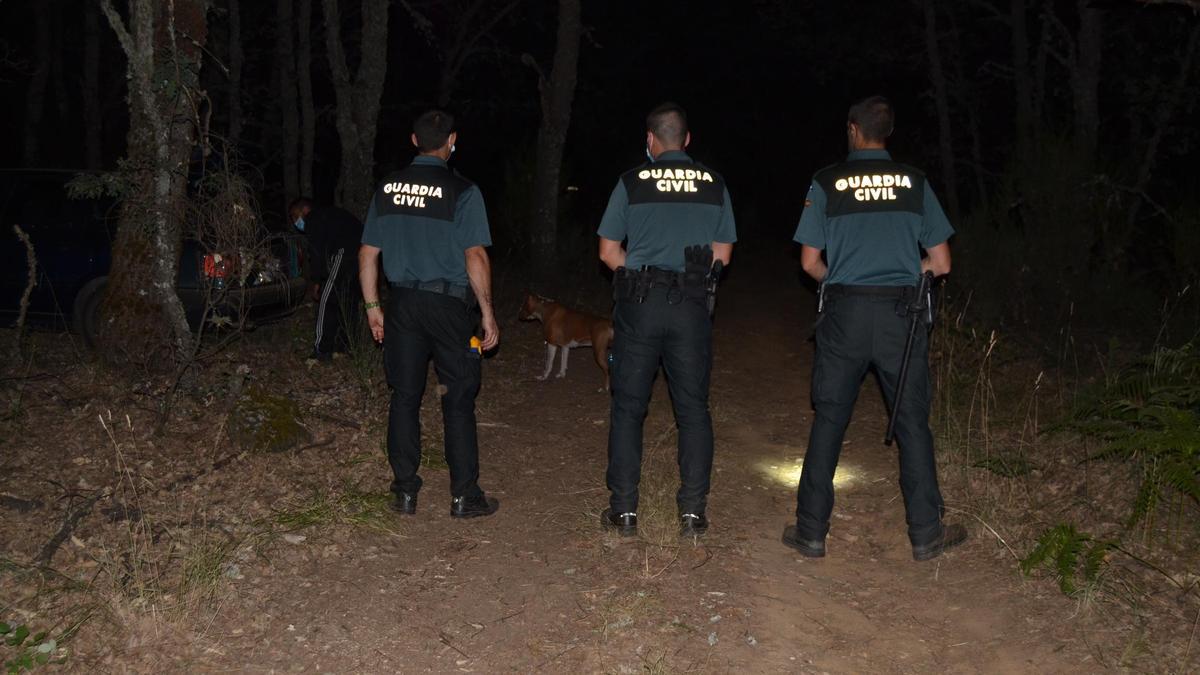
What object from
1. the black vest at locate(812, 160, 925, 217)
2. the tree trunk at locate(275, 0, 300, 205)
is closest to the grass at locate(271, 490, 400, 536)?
the black vest at locate(812, 160, 925, 217)

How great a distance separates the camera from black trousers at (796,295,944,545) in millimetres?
5273

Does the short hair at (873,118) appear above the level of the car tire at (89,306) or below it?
above

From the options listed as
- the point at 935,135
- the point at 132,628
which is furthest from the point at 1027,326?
the point at 935,135

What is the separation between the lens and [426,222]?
5539 millimetres

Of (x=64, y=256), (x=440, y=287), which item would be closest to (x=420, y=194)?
(x=440, y=287)

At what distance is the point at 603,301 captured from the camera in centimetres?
1447

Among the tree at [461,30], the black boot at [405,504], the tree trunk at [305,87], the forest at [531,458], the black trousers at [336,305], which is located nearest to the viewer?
the forest at [531,458]

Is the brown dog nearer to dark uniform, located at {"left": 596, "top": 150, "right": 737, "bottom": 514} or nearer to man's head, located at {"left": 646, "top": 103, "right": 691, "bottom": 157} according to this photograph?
dark uniform, located at {"left": 596, "top": 150, "right": 737, "bottom": 514}

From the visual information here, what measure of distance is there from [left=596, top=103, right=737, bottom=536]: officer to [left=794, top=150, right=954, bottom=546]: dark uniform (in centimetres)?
57

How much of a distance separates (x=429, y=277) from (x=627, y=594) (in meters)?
2.01

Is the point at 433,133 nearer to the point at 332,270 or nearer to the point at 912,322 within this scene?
the point at 912,322

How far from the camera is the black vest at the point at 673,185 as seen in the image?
17.7 feet

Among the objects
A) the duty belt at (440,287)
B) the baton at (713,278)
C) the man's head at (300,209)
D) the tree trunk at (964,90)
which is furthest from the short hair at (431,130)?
the tree trunk at (964,90)

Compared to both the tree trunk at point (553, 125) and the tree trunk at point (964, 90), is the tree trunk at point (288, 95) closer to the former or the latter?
the tree trunk at point (553, 125)
